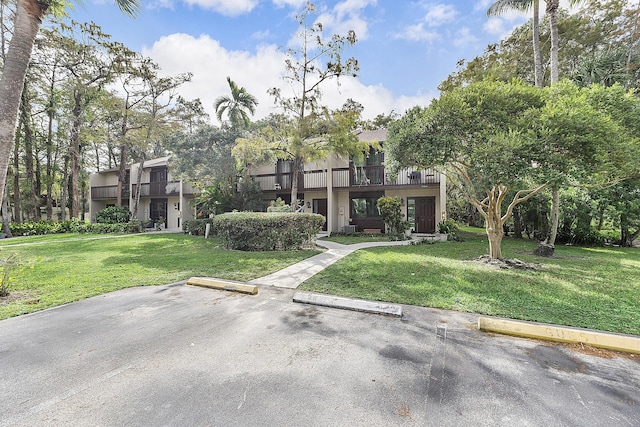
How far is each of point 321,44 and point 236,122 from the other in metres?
7.88

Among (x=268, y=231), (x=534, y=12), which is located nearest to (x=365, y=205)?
(x=268, y=231)

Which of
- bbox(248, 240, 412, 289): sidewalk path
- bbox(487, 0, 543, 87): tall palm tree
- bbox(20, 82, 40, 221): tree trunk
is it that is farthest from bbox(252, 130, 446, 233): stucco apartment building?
bbox(20, 82, 40, 221): tree trunk

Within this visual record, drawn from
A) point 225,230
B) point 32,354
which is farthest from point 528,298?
point 225,230

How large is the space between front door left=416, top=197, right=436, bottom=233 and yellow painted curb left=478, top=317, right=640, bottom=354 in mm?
12628

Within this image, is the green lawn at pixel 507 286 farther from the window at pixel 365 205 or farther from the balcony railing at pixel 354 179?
the window at pixel 365 205

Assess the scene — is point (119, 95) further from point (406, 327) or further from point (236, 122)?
point (406, 327)

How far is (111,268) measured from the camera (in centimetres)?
725

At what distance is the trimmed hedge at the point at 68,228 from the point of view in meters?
17.2

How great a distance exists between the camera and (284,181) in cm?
1764

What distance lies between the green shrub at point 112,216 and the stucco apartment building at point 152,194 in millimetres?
1812

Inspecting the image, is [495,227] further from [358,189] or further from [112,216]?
[112,216]

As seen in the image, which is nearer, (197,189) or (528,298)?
(528,298)

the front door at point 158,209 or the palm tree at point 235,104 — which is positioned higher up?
the palm tree at point 235,104

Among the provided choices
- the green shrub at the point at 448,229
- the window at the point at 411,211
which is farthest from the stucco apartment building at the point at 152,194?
the green shrub at the point at 448,229
